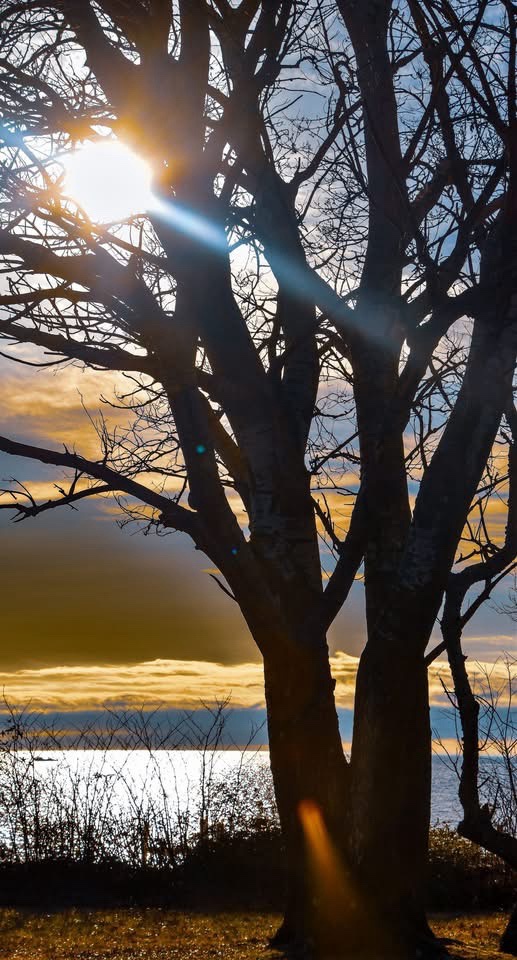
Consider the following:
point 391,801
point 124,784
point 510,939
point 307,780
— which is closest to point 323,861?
point 307,780

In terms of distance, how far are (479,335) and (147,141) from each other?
2.74 m

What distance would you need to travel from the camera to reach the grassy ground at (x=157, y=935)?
Result: 6914 mm

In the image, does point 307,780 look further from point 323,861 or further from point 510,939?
point 510,939

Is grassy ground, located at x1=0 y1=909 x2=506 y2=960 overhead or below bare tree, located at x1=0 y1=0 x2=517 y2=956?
below

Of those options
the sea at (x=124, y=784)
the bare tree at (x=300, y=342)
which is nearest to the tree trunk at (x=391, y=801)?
the bare tree at (x=300, y=342)

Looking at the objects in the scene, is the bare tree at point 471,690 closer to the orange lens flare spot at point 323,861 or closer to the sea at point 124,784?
the orange lens flare spot at point 323,861

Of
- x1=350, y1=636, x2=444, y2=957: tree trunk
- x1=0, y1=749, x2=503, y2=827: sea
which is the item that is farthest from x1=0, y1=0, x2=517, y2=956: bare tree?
x1=0, y1=749, x2=503, y2=827: sea

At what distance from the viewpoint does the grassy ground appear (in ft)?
22.7

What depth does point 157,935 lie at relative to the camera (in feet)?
28.1

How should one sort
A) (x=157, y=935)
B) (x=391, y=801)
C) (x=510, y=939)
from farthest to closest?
(x=157, y=935)
(x=510, y=939)
(x=391, y=801)

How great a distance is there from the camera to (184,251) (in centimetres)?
609

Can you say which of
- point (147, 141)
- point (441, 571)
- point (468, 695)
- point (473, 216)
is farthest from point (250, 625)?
point (147, 141)

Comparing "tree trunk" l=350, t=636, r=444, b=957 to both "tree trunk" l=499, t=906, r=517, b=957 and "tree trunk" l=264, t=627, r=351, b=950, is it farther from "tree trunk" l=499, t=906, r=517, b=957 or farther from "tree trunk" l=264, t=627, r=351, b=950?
"tree trunk" l=499, t=906, r=517, b=957

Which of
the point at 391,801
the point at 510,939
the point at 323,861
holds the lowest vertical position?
the point at 510,939
